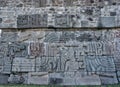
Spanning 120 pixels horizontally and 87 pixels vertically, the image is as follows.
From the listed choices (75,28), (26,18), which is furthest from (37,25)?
(75,28)

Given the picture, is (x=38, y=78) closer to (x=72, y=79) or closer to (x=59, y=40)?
(x=72, y=79)

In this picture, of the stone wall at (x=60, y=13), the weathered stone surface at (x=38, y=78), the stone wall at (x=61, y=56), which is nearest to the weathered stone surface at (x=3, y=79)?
the stone wall at (x=61, y=56)

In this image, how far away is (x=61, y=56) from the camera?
9.09 meters

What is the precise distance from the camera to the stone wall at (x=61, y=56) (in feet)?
28.7

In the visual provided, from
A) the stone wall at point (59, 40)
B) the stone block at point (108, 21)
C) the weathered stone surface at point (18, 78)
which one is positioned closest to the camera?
the weathered stone surface at point (18, 78)

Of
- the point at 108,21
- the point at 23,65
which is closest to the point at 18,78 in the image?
the point at 23,65

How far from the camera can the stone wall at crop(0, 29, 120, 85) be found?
28.7 feet

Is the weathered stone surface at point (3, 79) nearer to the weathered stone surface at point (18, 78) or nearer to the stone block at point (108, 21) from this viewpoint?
the weathered stone surface at point (18, 78)

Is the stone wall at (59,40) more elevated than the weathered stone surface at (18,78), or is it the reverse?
the stone wall at (59,40)

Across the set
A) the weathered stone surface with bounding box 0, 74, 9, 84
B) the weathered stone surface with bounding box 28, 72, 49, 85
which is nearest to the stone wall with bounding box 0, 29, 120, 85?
the weathered stone surface with bounding box 28, 72, 49, 85

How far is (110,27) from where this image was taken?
939 cm

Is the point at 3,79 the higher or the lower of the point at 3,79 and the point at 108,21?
the lower

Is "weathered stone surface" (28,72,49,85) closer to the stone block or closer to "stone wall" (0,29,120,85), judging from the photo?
"stone wall" (0,29,120,85)

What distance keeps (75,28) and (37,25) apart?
1.22 meters
